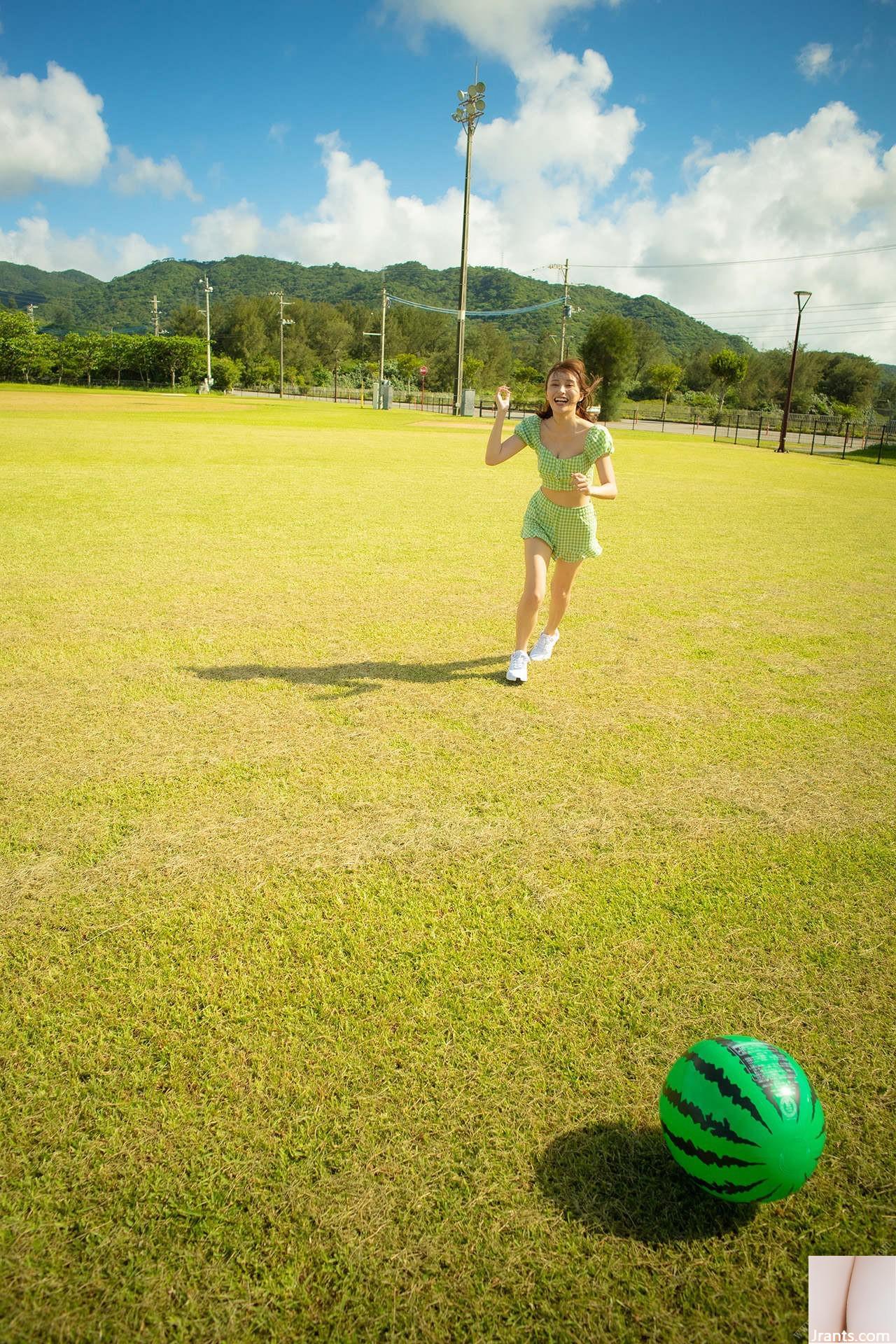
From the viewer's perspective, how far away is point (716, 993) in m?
2.63

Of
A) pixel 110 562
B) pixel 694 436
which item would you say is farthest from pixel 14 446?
pixel 694 436

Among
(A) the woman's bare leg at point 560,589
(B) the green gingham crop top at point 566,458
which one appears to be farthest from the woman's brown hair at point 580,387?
(A) the woman's bare leg at point 560,589

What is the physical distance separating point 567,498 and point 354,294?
191 metres

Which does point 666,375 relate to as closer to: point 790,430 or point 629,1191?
point 790,430

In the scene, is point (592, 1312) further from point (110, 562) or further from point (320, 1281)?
point (110, 562)

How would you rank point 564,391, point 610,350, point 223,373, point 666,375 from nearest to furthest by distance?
point 564,391 → point 610,350 → point 223,373 → point 666,375

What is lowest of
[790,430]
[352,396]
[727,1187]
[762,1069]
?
[727,1187]

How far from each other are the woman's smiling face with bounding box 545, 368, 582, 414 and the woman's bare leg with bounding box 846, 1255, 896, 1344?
4.56m

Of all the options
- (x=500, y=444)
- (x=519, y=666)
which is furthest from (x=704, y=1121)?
(x=500, y=444)

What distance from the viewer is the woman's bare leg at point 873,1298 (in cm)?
169

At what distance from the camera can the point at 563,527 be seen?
5.48 meters

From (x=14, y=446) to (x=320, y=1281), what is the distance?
2118cm

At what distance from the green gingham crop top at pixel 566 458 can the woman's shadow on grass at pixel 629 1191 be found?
13.1ft

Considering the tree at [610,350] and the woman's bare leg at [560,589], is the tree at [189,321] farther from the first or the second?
the woman's bare leg at [560,589]
